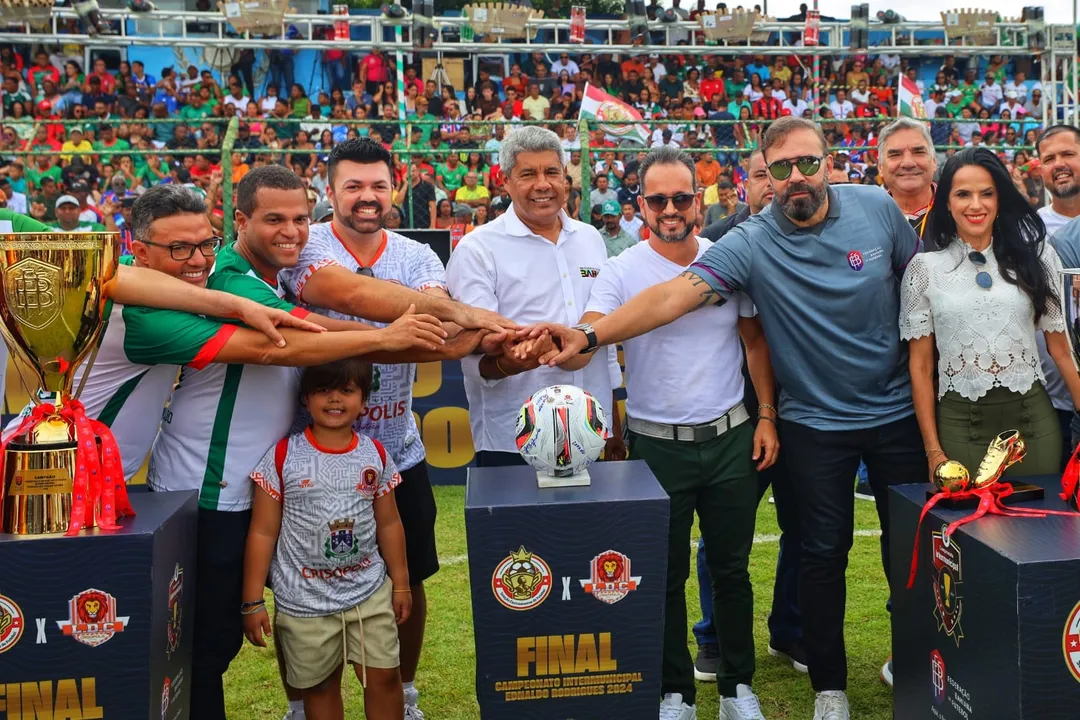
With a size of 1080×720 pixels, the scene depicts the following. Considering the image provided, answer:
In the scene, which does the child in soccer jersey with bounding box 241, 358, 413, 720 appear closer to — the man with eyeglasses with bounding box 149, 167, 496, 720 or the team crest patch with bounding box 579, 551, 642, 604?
the man with eyeglasses with bounding box 149, 167, 496, 720

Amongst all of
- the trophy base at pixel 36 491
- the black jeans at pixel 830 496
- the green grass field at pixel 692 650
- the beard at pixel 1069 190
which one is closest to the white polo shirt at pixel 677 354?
the black jeans at pixel 830 496

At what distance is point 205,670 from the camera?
309 cm

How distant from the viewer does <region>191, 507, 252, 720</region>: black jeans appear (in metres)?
3.03

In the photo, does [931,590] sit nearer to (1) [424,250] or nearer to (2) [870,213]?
(2) [870,213]

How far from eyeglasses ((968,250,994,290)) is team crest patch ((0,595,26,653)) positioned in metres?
3.05

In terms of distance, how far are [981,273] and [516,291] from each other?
164cm

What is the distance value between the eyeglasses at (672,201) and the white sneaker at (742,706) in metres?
1.78

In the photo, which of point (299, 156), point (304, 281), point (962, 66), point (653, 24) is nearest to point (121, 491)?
point (304, 281)

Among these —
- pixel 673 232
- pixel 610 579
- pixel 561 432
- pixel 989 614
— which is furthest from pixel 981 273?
pixel 610 579

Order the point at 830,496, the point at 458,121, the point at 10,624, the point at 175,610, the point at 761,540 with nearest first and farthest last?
the point at 10,624 → the point at 175,610 → the point at 830,496 → the point at 761,540 → the point at 458,121

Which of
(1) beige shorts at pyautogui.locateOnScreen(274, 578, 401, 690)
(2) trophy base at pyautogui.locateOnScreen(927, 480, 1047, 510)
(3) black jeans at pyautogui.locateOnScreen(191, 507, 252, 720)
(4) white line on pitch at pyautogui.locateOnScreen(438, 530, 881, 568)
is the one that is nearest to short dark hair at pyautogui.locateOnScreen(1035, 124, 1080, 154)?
(2) trophy base at pyautogui.locateOnScreen(927, 480, 1047, 510)

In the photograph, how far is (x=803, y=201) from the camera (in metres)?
3.44

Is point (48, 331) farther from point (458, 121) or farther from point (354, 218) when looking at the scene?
point (458, 121)

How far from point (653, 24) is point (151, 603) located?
20.1 m
